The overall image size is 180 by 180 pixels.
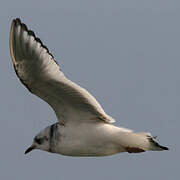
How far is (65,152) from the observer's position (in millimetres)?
17672

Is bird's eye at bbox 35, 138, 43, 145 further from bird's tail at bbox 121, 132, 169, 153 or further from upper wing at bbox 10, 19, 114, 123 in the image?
bird's tail at bbox 121, 132, 169, 153

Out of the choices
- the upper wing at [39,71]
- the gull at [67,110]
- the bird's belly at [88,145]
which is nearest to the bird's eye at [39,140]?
the gull at [67,110]

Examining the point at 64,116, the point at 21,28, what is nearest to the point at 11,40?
the point at 21,28

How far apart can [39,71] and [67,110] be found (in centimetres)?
85

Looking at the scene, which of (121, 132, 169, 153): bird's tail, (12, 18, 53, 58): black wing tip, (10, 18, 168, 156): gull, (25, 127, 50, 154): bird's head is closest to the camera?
(12, 18, 53, 58): black wing tip

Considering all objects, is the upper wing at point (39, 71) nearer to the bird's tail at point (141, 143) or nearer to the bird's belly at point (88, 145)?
the bird's belly at point (88, 145)

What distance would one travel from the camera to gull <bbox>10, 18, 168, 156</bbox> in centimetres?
1709

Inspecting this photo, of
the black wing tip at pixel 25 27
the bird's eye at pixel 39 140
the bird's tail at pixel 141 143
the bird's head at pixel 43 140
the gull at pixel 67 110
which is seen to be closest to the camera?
the black wing tip at pixel 25 27

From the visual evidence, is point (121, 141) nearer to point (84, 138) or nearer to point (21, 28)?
point (84, 138)

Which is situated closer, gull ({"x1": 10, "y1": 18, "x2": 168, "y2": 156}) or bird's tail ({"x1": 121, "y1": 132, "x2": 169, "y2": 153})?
gull ({"x1": 10, "y1": 18, "x2": 168, "y2": 156})

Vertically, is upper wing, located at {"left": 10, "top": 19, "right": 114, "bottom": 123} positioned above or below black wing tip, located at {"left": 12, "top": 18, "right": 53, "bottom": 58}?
below

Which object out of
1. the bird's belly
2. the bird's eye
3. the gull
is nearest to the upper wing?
the gull

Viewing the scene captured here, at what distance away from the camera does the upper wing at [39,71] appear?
1706cm

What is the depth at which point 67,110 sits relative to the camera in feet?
57.7
